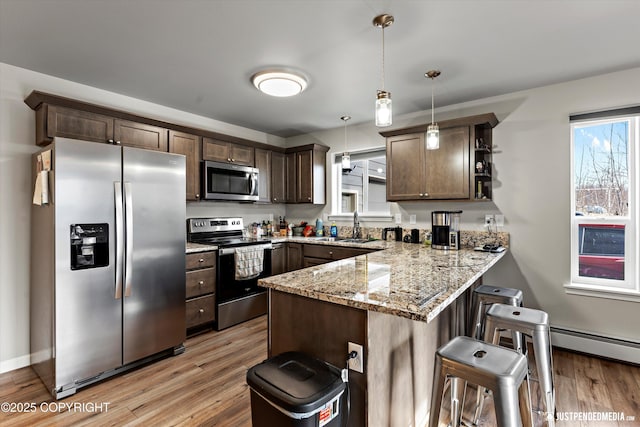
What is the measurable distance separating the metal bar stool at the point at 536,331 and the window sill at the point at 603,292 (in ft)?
4.74

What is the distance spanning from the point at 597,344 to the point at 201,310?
367 cm

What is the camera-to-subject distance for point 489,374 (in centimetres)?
123

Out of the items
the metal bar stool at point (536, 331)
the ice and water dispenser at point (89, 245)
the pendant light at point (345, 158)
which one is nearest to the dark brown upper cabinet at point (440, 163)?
the pendant light at point (345, 158)

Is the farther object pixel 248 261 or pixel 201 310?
pixel 248 261

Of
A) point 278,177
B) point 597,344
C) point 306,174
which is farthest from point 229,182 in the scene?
point 597,344

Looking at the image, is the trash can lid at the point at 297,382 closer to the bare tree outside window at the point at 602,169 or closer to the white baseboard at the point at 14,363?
the white baseboard at the point at 14,363

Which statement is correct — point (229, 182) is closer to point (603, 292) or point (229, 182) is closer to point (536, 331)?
point (536, 331)

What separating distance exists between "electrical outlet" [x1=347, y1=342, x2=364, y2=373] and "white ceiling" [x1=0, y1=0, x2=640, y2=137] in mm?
1843

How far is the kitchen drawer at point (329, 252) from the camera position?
3596mm

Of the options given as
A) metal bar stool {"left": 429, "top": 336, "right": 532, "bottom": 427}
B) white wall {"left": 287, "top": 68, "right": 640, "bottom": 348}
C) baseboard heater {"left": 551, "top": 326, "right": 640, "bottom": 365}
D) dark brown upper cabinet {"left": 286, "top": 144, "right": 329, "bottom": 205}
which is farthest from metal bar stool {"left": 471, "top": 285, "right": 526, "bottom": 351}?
dark brown upper cabinet {"left": 286, "top": 144, "right": 329, "bottom": 205}

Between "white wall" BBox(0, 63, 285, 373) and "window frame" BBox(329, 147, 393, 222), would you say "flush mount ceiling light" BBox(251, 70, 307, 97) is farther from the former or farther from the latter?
"white wall" BBox(0, 63, 285, 373)

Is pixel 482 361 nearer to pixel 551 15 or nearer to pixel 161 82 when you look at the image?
pixel 551 15

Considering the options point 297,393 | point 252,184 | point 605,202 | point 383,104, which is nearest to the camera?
point 297,393

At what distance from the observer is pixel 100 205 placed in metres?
2.32
